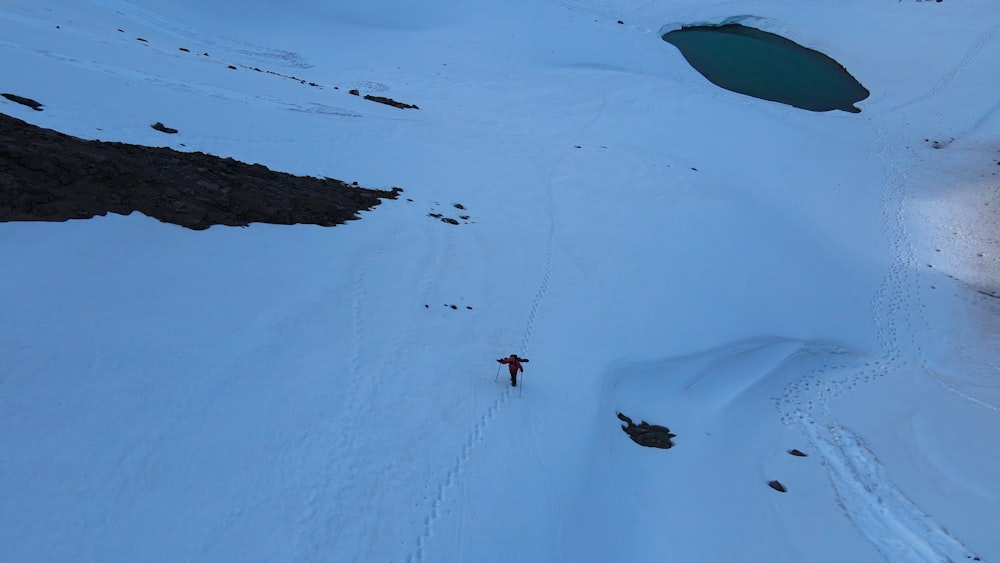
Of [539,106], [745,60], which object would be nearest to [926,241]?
[539,106]

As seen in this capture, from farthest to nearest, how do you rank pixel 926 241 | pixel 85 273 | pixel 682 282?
pixel 926 241
pixel 682 282
pixel 85 273

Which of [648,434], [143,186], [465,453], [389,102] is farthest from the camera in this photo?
[389,102]

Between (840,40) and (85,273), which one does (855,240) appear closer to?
(85,273)

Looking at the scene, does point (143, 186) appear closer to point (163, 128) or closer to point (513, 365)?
point (163, 128)

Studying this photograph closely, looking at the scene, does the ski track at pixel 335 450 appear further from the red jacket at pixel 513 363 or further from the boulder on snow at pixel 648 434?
the boulder on snow at pixel 648 434

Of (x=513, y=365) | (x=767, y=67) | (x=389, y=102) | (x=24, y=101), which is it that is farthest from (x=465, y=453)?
(x=767, y=67)
